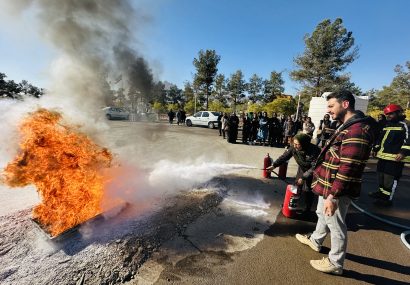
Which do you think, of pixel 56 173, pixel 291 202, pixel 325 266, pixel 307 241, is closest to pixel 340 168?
pixel 325 266

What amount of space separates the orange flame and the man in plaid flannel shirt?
11.8 feet

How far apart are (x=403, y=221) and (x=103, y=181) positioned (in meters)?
6.05

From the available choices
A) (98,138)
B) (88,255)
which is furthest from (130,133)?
(88,255)

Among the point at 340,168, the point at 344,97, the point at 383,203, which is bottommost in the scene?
the point at 383,203

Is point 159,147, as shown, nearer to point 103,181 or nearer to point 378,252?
point 103,181

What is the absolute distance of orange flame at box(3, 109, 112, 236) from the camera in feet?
11.9

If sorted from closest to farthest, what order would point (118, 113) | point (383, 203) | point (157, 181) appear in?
point (383, 203)
point (157, 181)
point (118, 113)

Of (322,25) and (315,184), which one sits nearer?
(315,184)

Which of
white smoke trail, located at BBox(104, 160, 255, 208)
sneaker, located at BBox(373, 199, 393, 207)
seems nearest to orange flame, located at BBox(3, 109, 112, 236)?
white smoke trail, located at BBox(104, 160, 255, 208)

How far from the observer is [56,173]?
3.77 meters

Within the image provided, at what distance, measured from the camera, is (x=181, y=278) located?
9.11 ft

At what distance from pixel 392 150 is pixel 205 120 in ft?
58.2

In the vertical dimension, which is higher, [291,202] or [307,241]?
[291,202]

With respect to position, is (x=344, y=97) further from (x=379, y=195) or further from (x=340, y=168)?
(x=379, y=195)
